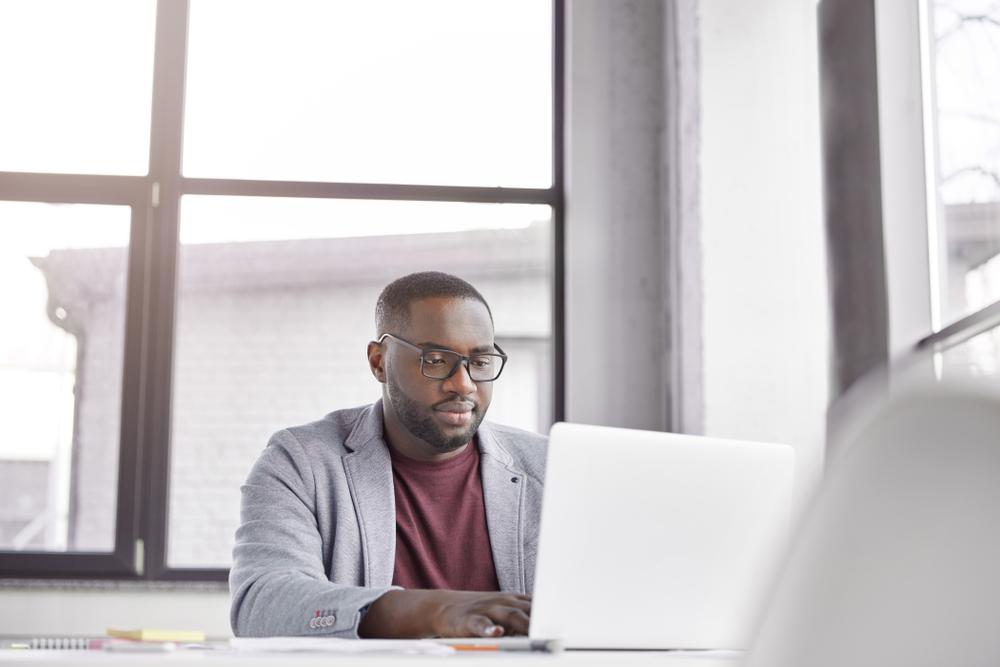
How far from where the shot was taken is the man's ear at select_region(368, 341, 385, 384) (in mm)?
2324

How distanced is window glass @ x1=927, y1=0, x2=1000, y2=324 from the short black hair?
3.08 ft

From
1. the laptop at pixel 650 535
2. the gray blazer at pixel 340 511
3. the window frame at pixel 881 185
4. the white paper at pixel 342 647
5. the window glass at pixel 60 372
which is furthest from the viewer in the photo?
the window glass at pixel 60 372

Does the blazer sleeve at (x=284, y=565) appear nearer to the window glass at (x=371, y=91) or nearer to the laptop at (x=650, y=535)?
the laptop at (x=650, y=535)

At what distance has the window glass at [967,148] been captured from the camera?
2104 millimetres

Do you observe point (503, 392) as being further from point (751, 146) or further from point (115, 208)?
point (115, 208)

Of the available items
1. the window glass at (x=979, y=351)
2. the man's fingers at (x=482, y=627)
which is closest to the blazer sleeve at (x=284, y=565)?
the man's fingers at (x=482, y=627)

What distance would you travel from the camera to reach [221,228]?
130 inches

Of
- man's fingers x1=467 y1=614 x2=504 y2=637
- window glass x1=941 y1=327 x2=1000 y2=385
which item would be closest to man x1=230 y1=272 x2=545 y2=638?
man's fingers x1=467 y1=614 x2=504 y2=637

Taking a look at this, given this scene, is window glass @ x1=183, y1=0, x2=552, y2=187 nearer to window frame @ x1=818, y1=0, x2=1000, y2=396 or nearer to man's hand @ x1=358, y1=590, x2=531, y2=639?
window frame @ x1=818, y1=0, x2=1000, y2=396

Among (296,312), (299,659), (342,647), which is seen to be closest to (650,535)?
(342,647)

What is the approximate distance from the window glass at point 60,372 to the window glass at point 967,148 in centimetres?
216

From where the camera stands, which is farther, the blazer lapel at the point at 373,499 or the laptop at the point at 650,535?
the blazer lapel at the point at 373,499

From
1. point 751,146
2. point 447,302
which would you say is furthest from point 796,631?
point 751,146

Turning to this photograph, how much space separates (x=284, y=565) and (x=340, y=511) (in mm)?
214
